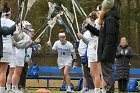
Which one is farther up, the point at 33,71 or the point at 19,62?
the point at 33,71

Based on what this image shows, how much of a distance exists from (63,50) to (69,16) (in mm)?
4629

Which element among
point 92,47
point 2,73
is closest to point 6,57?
point 2,73

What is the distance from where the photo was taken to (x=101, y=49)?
1095 centimetres

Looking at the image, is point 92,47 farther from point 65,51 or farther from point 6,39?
point 65,51

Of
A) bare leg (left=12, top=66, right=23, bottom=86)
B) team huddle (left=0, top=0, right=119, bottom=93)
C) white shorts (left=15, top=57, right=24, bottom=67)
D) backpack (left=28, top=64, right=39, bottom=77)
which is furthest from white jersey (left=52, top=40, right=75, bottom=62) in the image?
backpack (left=28, top=64, right=39, bottom=77)

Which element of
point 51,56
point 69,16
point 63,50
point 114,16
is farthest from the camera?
point 51,56

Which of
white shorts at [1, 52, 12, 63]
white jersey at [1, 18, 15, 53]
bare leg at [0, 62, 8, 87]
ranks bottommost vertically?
bare leg at [0, 62, 8, 87]

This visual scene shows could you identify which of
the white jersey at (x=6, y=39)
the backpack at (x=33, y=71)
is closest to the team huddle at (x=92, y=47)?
the white jersey at (x=6, y=39)

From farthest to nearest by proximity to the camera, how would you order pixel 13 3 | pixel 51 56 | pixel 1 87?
pixel 13 3 < pixel 51 56 < pixel 1 87

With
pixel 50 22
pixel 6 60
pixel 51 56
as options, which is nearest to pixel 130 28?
pixel 51 56

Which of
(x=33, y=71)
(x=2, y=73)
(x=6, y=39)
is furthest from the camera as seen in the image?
(x=33, y=71)

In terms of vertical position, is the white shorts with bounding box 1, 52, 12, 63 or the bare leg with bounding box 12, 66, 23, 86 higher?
the white shorts with bounding box 1, 52, 12, 63

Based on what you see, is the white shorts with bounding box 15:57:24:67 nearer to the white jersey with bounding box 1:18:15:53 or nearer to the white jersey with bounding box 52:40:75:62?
the white jersey with bounding box 52:40:75:62

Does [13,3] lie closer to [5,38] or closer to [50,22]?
[50,22]
